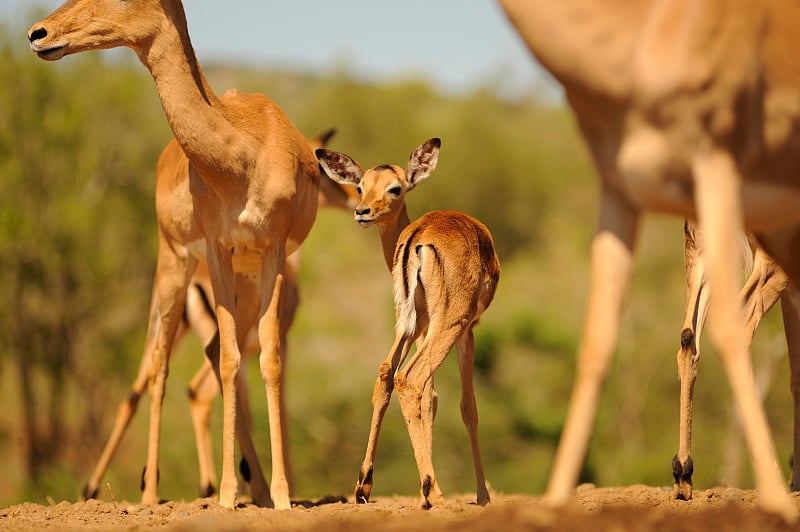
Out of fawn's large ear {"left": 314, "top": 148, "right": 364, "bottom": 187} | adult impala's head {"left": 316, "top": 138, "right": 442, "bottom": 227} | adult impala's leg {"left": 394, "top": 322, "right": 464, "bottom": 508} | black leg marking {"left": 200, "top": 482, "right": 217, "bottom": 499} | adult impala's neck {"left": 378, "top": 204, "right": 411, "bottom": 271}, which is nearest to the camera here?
adult impala's leg {"left": 394, "top": 322, "right": 464, "bottom": 508}

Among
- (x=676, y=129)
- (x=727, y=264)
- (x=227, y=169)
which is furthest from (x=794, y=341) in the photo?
(x=227, y=169)

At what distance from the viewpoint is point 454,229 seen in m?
8.62

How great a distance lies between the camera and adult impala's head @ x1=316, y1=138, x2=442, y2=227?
9008mm

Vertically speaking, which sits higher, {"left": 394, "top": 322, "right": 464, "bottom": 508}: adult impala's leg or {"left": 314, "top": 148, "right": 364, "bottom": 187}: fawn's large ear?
{"left": 314, "top": 148, "right": 364, "bottom": 187}: fawn's large ear

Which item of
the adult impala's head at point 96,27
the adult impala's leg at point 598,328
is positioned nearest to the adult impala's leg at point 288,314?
the adult impala's head at point 96,27

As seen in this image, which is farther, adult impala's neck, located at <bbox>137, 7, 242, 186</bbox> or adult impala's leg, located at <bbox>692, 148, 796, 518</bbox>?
adult impala's neck, located at <bbox>137, 7, 242, 186</bbox>

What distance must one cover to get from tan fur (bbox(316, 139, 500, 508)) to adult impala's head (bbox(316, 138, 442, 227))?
11 mm

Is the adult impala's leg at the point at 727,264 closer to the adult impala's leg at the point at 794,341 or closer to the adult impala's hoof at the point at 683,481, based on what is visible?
the adult impala's hoof at the point at 683,481

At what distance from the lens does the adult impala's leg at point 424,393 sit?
782 centimetres

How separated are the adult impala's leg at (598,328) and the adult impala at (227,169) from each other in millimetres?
3490

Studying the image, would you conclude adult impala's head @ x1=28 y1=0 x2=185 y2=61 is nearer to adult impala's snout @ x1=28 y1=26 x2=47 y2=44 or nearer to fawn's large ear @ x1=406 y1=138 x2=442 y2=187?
adult impala's snout @ x1=28 y1=26 x2=47 y2=44

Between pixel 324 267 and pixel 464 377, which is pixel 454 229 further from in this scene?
pixel 324 267

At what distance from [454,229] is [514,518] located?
3989 millimetres

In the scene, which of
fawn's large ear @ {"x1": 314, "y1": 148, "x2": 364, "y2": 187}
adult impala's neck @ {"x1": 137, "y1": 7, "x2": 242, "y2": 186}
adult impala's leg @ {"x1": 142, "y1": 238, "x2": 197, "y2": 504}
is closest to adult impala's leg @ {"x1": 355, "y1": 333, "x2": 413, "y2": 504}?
adult impala's neck @ {"x1": 137, "y1": 7, "x2": 242, "y2": 186}
